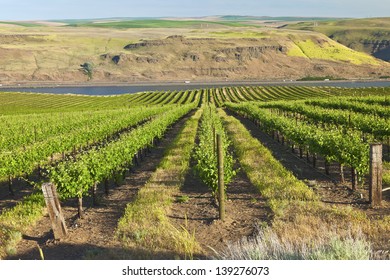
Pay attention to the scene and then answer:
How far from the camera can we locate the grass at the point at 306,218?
1030 cm

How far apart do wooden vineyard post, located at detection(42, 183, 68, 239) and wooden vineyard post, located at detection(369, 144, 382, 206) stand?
384 inches

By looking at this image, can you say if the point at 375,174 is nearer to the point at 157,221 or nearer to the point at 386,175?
the point at 386,175

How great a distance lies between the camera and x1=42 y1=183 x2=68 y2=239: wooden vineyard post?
1160cm

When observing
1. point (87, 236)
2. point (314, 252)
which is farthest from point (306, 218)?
point (87, 236)

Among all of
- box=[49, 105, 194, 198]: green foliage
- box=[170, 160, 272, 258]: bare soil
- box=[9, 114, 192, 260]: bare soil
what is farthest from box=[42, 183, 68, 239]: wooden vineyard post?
box=[170, 160, 272, 258]: bare soil

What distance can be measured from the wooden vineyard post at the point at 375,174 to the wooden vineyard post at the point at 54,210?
9761mm

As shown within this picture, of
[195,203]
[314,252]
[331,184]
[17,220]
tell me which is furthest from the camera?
[331,184]

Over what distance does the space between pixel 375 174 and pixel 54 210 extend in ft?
33.0

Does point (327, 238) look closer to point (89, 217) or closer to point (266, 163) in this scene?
point (89, 217)

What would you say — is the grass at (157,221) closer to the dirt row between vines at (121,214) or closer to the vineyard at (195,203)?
the vineyard at (195,203)

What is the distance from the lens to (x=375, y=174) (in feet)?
43.5

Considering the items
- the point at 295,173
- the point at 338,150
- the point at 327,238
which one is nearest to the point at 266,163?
the point at 295,173

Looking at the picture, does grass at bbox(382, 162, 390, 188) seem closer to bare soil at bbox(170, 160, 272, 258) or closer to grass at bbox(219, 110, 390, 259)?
grass at bbox(219, 110, 390, 259)

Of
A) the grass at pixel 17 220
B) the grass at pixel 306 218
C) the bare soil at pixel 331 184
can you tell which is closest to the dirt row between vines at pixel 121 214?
the grass at pixel 17 220
